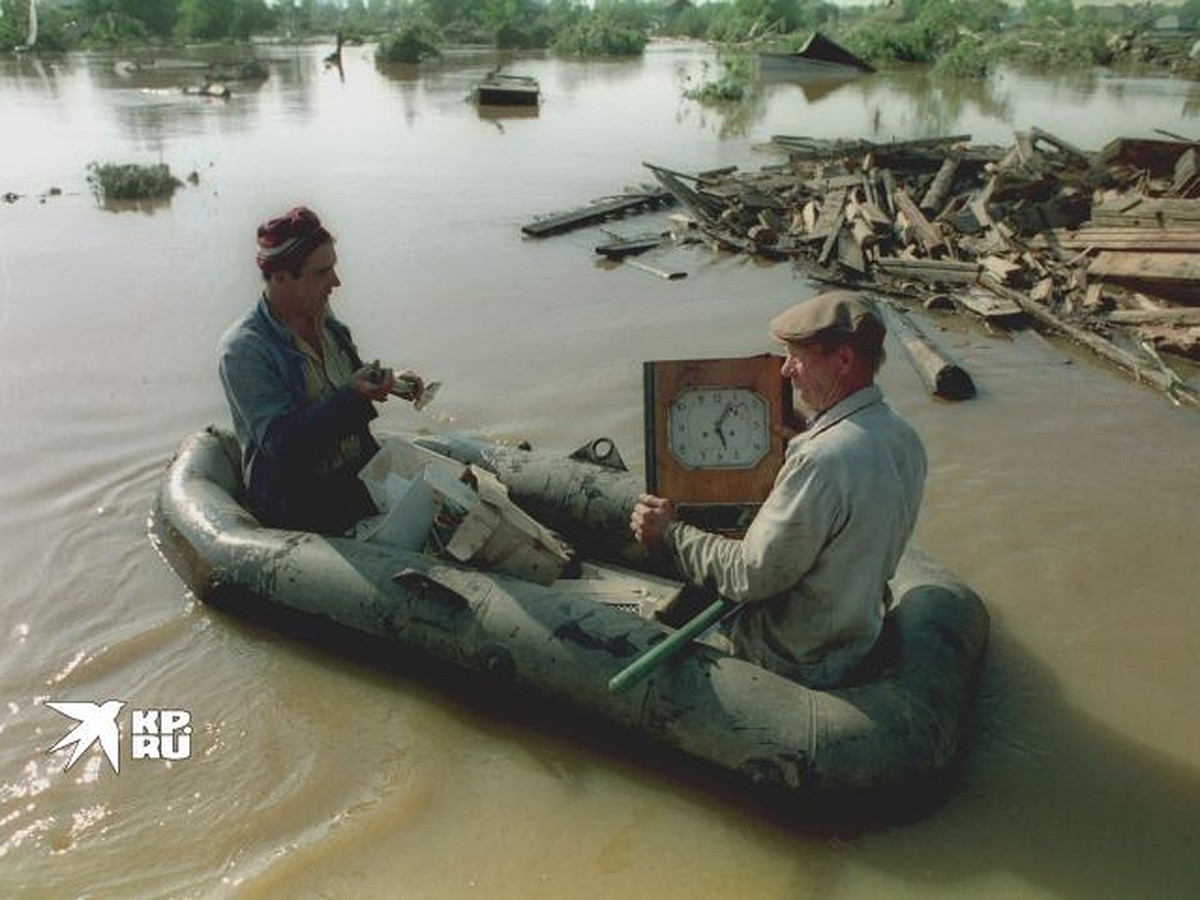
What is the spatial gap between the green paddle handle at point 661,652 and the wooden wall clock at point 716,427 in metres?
0.52

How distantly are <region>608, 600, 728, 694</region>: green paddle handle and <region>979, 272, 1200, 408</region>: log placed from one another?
6326 millimetres

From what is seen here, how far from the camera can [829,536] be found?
9.98ft

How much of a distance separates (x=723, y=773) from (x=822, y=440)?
60.5 inches

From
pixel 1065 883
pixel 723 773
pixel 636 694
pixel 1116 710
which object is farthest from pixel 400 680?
pixel 1116 710

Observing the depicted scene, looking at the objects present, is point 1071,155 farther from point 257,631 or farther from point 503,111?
point 503,111

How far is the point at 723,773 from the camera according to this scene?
369cm

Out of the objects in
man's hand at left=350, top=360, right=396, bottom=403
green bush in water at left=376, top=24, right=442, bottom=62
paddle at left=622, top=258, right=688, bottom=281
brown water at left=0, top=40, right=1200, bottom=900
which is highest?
green bush in water at left=376, top=24, right=442, bottom=62

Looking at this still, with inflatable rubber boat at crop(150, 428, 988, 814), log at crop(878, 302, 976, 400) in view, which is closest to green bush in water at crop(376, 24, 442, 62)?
log at crop(878, 302, 976, 400)

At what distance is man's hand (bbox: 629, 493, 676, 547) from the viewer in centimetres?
356

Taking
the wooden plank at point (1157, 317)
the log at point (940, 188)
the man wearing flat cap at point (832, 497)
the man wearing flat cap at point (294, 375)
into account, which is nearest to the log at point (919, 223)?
the log at point (940, 188)

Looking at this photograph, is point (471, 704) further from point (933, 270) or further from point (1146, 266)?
point (1146, 266)

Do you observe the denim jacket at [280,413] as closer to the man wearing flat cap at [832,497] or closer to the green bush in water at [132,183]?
the man wearing flat cap at [832,497]

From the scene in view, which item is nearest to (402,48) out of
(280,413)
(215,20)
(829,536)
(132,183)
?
(215,20)

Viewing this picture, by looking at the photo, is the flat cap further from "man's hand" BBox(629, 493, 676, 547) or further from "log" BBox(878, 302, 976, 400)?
"log" BBox(878, 302, 976, 400)
